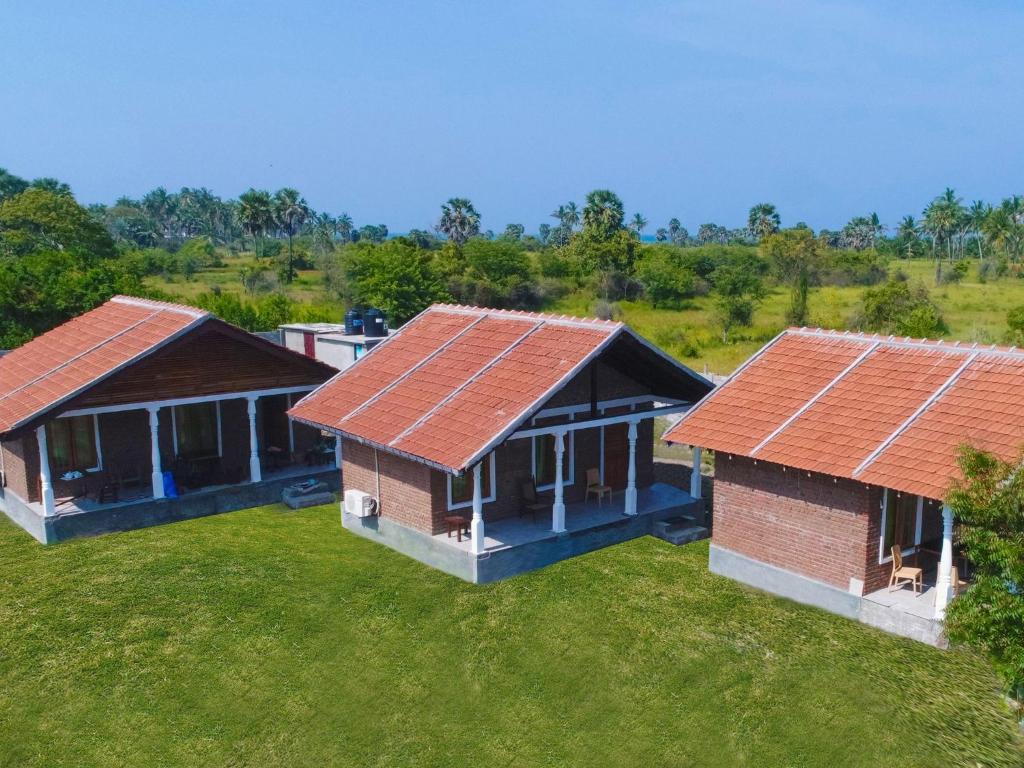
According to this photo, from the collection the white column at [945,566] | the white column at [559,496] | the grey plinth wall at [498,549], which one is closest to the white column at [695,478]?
the grey plinth wall at [498,549]

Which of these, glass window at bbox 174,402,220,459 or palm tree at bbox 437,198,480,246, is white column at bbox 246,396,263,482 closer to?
glass window at bbox 174,402,220,459

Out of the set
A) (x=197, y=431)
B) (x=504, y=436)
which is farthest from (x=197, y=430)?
(x=504, y=436)

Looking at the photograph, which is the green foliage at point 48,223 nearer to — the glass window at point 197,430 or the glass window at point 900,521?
the glass window at point 197,430

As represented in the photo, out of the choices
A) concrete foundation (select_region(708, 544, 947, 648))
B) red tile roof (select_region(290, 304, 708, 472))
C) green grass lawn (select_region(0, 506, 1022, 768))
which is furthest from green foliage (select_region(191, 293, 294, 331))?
concrete foundation (select_region(708, 544, 947, 648))

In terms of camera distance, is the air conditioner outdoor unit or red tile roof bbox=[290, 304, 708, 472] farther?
the air conditioner outdoor unit

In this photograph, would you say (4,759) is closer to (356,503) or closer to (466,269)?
(356,503)

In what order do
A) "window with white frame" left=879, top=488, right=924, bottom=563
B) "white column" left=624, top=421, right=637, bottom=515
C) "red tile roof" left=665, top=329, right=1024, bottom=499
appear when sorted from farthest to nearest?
"white column" left=624, top=421, right=637, bottom=515
"window with white frame" left=879, top=488, right=924, bottom=563
"red tile roof" left=665, top=329, right=1024, bottom=499

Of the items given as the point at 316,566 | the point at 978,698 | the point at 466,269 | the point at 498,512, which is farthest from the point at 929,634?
the point at 466,269
